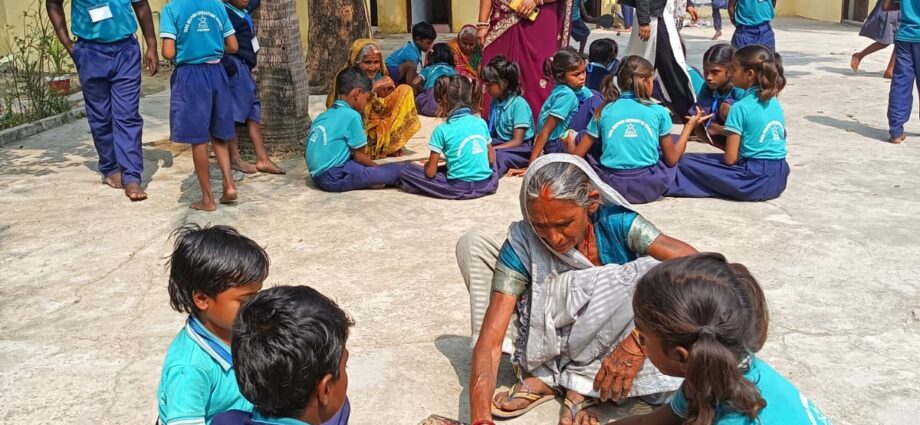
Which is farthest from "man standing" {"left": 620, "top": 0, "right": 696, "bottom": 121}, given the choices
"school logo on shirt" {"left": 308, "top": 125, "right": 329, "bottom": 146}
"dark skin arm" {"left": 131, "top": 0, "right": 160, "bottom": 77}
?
"dark skin arm" {"left": 131, "top": 0, "right": 160, "bottom": 77}

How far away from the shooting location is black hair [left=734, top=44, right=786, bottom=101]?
490 centimetres

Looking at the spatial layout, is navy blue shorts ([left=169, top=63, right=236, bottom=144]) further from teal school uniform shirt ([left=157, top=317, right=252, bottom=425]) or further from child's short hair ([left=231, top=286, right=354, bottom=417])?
child's short hair ([left=231, top=286, right=354, bottom=417])

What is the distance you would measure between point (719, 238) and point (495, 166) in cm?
149

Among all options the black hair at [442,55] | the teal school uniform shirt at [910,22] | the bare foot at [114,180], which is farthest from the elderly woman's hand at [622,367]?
the black hair at [442,55]

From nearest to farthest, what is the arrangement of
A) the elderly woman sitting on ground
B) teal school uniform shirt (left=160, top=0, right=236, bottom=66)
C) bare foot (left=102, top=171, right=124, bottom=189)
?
the elderly woman sitting on ground, teal school uniform shirt (left=160, top=0, right=236, bottom=66), bare foot (left=102, top=171, right=124, bottom=189)

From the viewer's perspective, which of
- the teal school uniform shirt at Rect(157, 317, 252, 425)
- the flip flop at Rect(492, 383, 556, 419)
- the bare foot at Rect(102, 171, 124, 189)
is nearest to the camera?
the teal school uniform shirt at Rect(157, 317, 252, 425)

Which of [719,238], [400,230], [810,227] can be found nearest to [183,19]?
[400,230]

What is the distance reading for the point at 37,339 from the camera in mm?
3426

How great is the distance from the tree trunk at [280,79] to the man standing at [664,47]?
8.23ft

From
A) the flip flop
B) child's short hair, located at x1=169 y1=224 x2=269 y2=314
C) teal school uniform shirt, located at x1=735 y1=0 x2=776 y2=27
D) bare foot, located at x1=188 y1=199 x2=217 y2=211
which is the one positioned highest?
teal school uniform shirt, located at x1=735 y1=0 x2=776 y2=27

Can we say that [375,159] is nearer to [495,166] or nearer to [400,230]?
[495,166]

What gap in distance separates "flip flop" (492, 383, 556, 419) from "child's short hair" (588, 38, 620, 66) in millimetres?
4605

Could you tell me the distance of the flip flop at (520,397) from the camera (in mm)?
2803

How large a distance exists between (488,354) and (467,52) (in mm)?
5913
